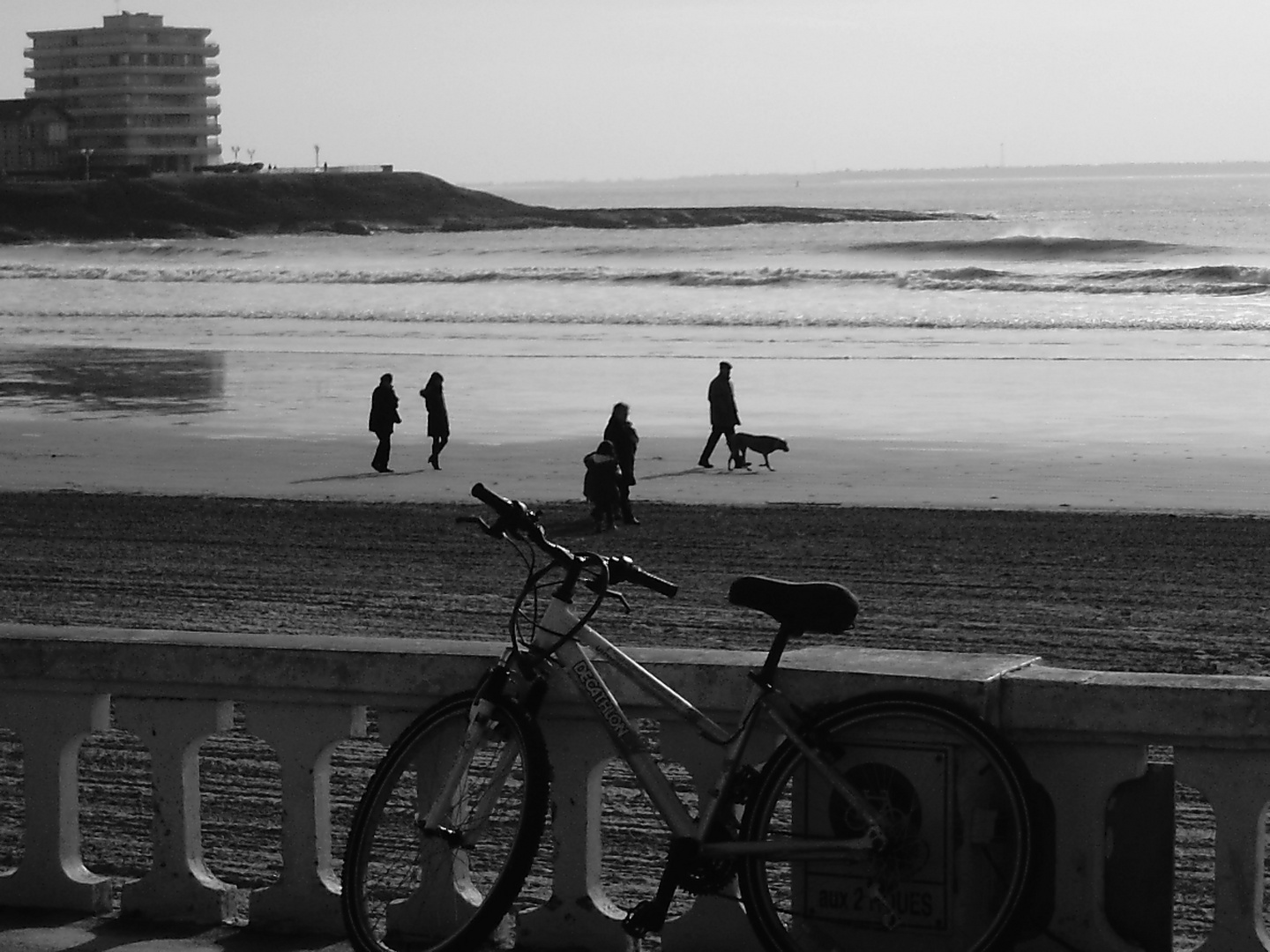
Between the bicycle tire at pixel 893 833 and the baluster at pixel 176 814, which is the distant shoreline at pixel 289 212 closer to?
the baluster at pixel 176 814

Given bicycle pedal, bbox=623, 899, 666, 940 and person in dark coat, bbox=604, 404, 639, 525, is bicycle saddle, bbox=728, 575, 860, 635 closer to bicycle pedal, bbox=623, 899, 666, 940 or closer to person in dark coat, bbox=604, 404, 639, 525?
bicycle pedal, bbox=623, 899, 666, 940

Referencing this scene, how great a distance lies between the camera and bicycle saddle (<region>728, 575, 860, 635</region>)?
12.9 feet

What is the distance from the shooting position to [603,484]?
15938 millimetres

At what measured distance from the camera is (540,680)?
13.7 feet

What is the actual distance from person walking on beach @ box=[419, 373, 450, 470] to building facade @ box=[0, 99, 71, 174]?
132m

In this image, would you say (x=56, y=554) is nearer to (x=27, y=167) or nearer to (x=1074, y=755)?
(x=1074, y=755)

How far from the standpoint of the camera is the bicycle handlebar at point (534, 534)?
4.10 meters

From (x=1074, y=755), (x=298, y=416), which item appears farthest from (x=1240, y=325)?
(x=1074, y=755)

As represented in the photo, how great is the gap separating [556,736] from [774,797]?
2.22 feet

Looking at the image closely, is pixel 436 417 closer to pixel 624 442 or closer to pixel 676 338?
pixel 624 442

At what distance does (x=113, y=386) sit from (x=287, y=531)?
16.2 m

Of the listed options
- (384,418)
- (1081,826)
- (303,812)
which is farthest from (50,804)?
(384,418)

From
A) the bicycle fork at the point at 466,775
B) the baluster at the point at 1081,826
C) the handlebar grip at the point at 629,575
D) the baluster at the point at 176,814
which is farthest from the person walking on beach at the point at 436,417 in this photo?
the baluster at the point at 1081,826

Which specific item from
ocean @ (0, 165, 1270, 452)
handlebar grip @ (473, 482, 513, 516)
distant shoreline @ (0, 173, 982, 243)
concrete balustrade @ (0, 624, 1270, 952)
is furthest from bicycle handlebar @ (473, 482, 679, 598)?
distant shoreline @ (0, 173, 982, 243)
